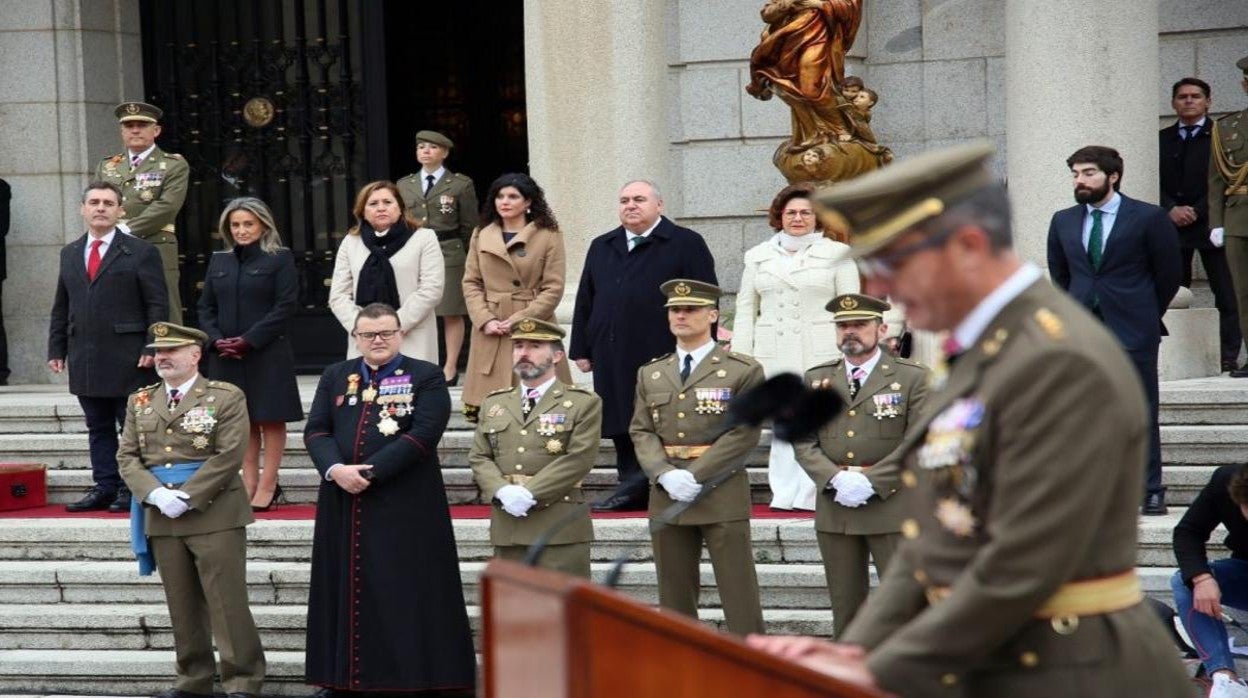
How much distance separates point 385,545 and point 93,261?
127 inches

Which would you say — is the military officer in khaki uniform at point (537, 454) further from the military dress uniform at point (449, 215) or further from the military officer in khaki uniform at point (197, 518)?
the military dress uniform at point (449, 215)

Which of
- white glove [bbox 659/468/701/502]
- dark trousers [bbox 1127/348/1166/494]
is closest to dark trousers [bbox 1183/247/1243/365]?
dark trousers [bbox 1127/348/1166/494]

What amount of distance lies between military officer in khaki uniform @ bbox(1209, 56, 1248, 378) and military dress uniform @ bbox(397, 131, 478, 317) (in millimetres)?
4625

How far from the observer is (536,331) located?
874 centimetres

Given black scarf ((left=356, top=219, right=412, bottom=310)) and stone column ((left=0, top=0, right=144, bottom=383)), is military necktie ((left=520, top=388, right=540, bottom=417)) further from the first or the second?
stone column ((left=0, top=0, right=144, bottom=383))

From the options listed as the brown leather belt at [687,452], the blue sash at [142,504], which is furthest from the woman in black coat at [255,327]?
the brown leather belt at [687,452]

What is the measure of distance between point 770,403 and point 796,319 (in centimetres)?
633

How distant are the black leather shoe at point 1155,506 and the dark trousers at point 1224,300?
301cm

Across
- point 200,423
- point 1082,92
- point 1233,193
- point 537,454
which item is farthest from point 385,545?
point 1233,193

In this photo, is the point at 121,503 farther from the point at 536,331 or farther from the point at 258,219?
the point at 536,331

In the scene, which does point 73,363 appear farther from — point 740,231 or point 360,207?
point 740,231

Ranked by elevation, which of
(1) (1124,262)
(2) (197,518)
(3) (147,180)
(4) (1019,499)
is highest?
(3) (147,180)

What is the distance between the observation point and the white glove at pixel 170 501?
8.70 metres

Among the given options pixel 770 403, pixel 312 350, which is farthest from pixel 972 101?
pixel 770 403
